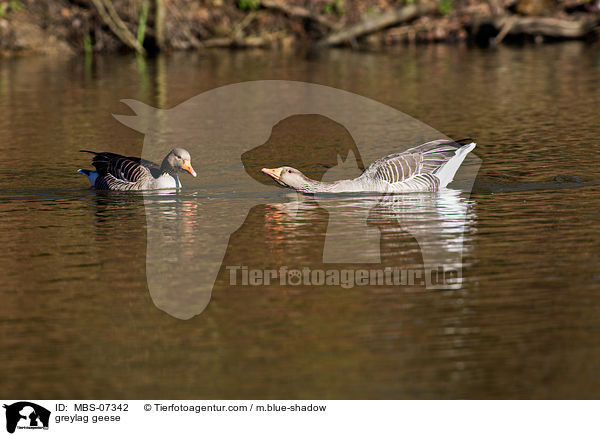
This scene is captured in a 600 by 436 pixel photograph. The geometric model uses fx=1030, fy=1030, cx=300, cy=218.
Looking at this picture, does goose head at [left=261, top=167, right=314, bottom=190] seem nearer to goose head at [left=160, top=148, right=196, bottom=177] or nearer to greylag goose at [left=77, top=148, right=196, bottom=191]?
goose head at [left=160, top=148, right=196, bottom=177]

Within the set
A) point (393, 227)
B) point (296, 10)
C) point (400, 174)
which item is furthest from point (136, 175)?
point (296, 10)

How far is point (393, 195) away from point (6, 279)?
6.16 m

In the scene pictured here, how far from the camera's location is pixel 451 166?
49.2 feet

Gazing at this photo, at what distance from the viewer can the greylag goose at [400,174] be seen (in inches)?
583

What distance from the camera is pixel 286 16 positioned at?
4409cm

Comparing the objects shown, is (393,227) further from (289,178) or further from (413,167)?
(289,178)

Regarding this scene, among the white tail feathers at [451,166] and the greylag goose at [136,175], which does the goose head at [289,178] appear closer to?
the greylag goose at [136,175]

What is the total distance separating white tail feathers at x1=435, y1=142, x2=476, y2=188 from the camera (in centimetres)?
1489

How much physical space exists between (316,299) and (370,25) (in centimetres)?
3261

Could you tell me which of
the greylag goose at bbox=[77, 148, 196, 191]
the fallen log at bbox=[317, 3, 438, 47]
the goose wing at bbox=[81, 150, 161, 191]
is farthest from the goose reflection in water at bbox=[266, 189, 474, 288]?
the fallen log at bbox=[317, 3, 438, 47]

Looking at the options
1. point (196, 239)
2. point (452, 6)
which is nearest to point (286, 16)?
point (452, 6)
